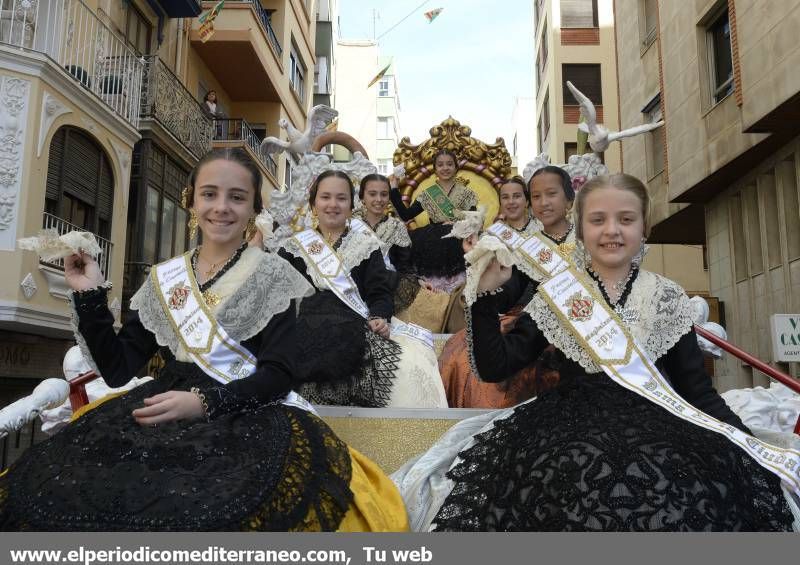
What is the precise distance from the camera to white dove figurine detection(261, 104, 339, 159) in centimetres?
569

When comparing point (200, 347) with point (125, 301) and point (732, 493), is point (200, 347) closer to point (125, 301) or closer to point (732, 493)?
point (732, 493)

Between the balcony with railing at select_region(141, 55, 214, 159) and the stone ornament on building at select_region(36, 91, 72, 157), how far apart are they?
2.92m

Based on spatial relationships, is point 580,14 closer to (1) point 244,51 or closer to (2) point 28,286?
(1) point 244,51

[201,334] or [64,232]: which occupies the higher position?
[64,232]

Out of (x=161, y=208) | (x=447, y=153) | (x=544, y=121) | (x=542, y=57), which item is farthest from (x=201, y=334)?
(x=542, y=57)

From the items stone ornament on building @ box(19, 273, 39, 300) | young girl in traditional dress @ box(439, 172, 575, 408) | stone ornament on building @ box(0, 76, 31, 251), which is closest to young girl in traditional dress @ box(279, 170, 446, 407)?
young girl in traditional dress @ box(439, 172, 575, 408)

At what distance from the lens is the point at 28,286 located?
905 centimetres

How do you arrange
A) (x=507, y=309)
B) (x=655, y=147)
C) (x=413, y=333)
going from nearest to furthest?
1. (x=413, y=333)
2. (x=507, y=309)
3. (x=655, y=147)

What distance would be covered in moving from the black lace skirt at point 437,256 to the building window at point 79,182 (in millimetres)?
6192

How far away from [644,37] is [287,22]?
9.67 meters

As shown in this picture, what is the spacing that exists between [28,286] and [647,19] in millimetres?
12773

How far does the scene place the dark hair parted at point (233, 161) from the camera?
7.88ft

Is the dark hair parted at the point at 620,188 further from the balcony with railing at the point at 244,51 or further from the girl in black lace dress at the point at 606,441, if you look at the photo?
the balcony with railing at the point at 244,51
